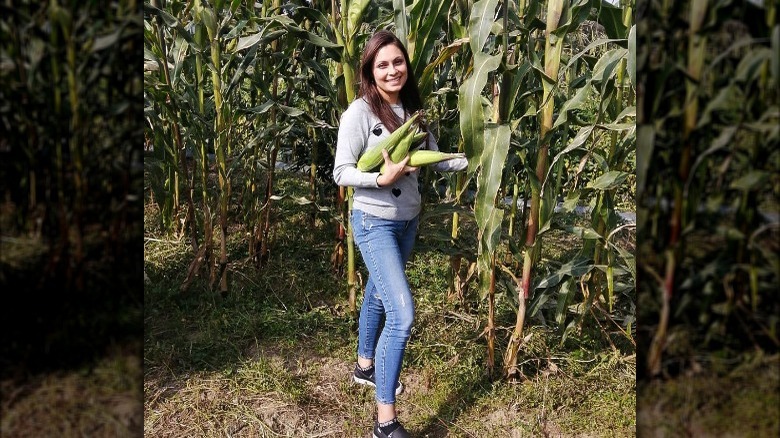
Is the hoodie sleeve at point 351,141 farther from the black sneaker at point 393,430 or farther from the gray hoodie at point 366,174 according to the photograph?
the black sneaker at point 393,430

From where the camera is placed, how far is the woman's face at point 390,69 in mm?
2438

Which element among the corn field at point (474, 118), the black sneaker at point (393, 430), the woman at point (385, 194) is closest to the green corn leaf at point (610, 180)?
the corn field at point (474, 118)

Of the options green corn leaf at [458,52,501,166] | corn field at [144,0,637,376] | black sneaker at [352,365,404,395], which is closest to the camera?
green corn leaf at [458,52,501,166]

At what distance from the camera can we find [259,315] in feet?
12.1

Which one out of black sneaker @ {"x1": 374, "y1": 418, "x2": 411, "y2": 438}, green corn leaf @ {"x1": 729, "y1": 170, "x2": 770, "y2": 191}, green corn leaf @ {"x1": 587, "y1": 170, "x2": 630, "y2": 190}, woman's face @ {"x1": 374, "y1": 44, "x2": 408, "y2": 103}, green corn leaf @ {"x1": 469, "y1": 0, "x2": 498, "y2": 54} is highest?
green corn leaf @ {"x1": 469, "y1": 0, "x2": 498, "y2": 54}

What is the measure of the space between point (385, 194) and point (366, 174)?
0.53 feet

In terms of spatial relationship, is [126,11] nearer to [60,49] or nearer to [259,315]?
[60,49]

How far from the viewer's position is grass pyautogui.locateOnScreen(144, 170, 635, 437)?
9.12ft

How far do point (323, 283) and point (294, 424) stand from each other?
1413 mm

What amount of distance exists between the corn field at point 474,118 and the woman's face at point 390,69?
219 millimetres

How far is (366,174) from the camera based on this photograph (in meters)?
2.37

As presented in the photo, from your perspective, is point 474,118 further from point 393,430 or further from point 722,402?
point 722,402

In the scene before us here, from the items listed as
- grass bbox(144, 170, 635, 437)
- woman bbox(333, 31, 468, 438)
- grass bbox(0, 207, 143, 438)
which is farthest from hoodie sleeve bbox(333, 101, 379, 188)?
grass bbox(0, 207, 143, 438)

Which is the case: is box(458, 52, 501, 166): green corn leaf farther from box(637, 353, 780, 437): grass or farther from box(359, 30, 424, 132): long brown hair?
box(637, 353, 780, 437): grass
